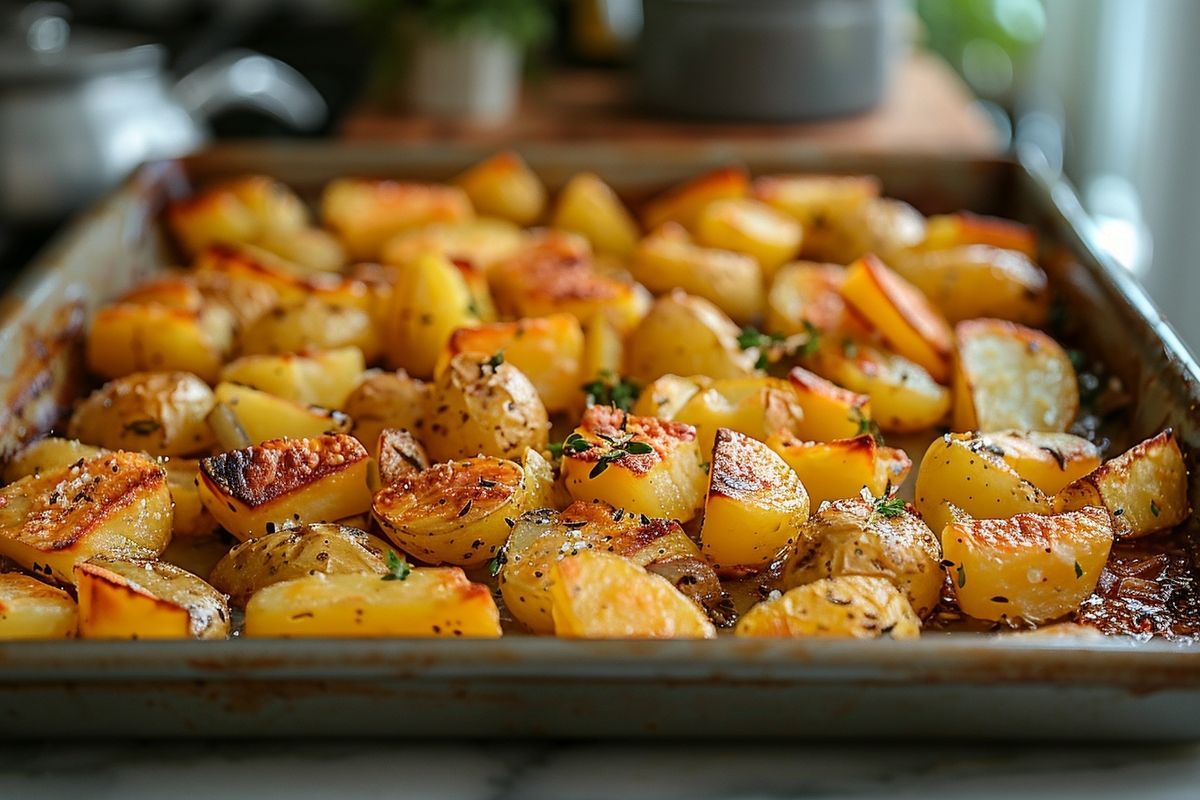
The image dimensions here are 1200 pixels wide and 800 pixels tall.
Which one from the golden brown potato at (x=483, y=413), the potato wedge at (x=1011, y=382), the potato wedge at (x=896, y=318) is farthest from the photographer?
the potato wedge at (x=896, y=318)

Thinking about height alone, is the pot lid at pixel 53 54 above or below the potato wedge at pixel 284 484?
above

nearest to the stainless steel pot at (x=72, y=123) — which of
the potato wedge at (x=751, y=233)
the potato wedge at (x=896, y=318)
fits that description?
the potato wedge at (x=751, y=233)

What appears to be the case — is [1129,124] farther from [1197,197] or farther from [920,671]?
[920,671]

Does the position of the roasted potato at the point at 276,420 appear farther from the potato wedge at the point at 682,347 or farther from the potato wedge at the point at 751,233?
the potato wedge at the point at 751,233

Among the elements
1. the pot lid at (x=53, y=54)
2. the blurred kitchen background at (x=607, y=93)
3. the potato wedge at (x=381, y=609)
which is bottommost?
the blurred kitchen background at (x=607, y=93)

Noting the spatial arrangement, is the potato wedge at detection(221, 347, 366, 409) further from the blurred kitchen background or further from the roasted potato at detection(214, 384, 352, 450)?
the blurred kitchen background

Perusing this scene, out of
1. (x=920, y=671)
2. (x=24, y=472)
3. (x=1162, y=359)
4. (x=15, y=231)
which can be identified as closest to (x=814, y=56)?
Answer: (x=1162, y=359)

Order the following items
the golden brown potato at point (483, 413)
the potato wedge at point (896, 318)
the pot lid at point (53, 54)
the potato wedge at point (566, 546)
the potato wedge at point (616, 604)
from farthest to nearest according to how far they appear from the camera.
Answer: the pot lid at point (53, 54) → the potato wedge at point (896, 318) → the golden brown potato at point (483, 413) → the potato wedge at point (566, 546) → the potato wedge at point (616, 604)

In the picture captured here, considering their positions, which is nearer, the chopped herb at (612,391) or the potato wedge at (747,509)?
the potato wedge at (747,509)
